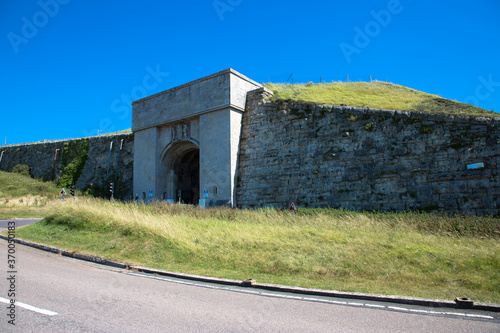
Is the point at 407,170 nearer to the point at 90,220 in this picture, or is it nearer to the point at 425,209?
the point at 425,209

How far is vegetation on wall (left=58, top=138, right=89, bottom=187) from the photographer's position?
107 feet

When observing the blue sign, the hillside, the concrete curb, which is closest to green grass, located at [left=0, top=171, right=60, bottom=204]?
the hillside

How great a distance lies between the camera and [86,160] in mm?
32406

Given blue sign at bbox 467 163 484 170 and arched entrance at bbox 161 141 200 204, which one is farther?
arched entrance at bbox 161 141 200 204

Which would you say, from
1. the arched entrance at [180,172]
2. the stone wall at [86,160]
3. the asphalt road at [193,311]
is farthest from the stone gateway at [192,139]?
the asphalt road at [193,311]

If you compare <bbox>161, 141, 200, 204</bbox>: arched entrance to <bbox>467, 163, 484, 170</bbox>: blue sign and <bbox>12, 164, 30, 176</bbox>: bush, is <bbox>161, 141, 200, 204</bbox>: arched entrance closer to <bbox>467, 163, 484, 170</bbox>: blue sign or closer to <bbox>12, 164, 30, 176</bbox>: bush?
<bbox>467, 163, 484, 170</bbox>: blue sign

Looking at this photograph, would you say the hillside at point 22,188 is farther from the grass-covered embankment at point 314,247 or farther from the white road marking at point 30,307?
the white road marking at point 30,307

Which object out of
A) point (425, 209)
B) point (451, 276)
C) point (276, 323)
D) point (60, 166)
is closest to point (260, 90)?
point (425, 209)

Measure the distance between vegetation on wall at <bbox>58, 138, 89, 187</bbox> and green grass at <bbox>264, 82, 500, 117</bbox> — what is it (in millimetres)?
21482

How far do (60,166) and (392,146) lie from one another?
110 feet

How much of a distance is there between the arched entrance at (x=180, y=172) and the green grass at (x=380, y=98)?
778cm

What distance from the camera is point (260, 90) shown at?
20047mm

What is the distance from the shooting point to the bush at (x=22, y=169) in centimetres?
3694

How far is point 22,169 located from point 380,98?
1525 inches
